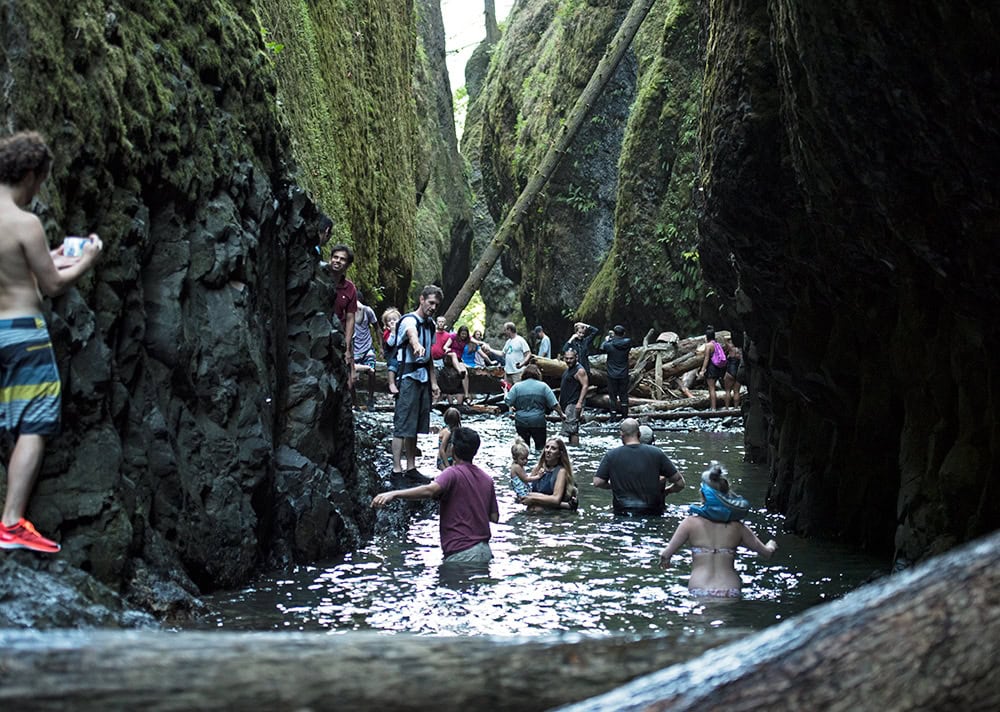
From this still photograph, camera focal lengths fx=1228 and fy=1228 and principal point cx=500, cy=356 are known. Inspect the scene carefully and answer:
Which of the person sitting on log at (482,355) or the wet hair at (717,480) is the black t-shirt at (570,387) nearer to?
the person sitting on log at (482,355)

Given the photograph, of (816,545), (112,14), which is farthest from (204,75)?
(816,545)

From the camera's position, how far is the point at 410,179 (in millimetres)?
31797

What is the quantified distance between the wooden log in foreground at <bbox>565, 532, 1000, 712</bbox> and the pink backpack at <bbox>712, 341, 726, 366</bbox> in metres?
23.6

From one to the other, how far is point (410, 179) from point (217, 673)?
97.5 feet

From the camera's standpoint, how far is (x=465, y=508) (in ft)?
33.1

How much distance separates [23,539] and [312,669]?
3.92 metres

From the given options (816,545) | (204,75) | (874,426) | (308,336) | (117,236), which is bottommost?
(816,545)

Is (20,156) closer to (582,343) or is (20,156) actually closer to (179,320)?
(179,320)

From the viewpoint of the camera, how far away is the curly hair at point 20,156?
5617 millimetres

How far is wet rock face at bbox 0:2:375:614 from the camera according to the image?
23.4ft

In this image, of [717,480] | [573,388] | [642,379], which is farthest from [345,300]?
[642,379]

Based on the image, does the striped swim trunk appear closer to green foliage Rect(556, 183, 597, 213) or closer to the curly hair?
the curly hair

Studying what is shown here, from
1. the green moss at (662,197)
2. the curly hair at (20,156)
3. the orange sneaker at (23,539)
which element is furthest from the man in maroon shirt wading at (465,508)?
the green moss at (662,197)

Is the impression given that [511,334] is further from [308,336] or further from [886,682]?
[886,682]
